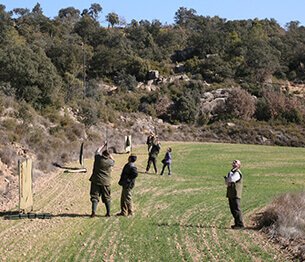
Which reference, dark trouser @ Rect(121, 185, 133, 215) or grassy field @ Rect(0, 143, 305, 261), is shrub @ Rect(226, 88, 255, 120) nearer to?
grassy field @ Rect(0, 143, 305, 261)

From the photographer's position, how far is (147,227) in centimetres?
1351

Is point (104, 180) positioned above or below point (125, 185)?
above

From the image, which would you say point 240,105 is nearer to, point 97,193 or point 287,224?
point 97,193

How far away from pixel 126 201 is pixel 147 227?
1.52m

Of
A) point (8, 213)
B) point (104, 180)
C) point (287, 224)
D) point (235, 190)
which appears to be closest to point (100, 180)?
point (104, 180)

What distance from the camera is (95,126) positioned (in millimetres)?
49062

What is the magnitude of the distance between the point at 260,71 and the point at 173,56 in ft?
57.9

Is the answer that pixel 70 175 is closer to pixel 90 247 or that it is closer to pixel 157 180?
pixel 157 180

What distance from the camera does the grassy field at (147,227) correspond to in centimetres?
1103

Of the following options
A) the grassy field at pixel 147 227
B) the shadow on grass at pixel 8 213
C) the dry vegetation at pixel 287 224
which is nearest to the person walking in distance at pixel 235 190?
the grassy field at pixel 147 227

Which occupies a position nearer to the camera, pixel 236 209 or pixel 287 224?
pixel 287 224

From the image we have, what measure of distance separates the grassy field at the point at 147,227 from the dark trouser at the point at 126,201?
0.28 metres

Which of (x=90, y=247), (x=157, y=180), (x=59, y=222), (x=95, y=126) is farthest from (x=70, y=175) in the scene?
(x=95, y=126)

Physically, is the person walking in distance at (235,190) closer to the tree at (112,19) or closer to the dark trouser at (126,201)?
the dark trouser at (126,201)
